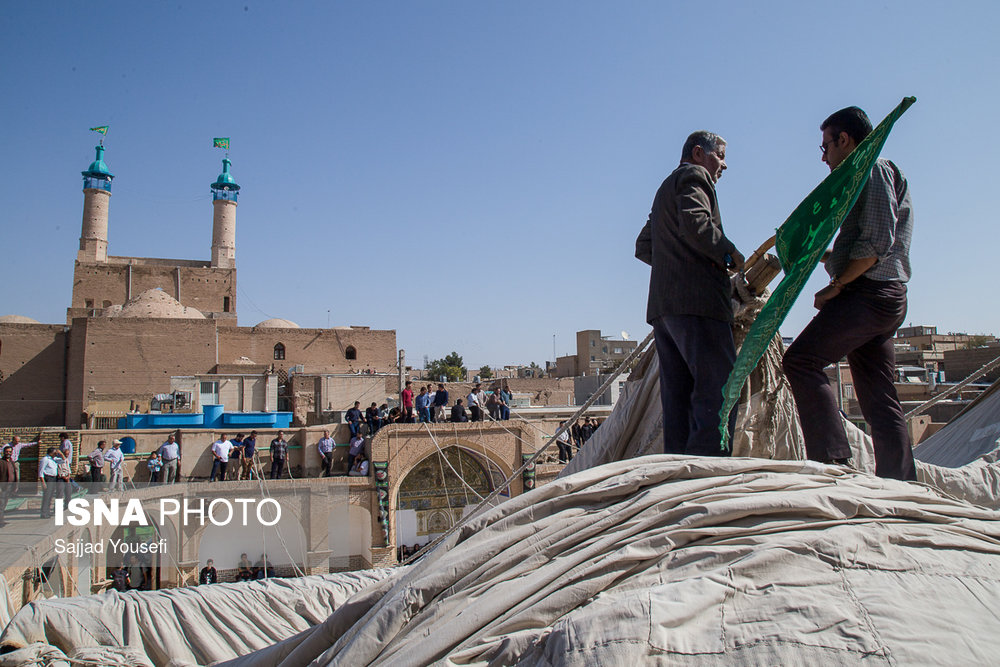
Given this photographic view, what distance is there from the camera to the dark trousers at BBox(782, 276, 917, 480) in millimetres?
1932

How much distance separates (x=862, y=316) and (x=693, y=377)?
496 millimetres

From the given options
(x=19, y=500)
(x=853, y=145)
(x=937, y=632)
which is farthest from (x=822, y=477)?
(x=19, y=500)

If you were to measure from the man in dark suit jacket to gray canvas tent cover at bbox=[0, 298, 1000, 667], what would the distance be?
24.9 inches

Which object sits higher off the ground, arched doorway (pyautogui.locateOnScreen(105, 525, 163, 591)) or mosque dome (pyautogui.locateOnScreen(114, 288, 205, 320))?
mosque dome (pyautogui.locateOnScreen(114, 288, 205, 320))

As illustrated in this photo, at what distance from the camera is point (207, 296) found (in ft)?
145

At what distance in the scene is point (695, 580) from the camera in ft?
3.34

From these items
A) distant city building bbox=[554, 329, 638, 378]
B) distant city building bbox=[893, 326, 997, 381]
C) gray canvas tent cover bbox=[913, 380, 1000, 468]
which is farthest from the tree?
gray canvas tent cover bbox=[913, 380, 1000, 468]

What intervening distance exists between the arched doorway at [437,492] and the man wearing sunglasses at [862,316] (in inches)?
650

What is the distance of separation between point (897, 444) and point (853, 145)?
0.89 meters

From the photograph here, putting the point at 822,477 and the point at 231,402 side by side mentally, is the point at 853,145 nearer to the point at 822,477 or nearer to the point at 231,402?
the point at 822,477

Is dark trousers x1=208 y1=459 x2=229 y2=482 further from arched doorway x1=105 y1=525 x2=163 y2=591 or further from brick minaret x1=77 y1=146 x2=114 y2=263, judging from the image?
brick minaret x1=77 y1=146 x2=114 y2=263

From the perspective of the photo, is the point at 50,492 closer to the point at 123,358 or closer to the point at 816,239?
the point at 816,239

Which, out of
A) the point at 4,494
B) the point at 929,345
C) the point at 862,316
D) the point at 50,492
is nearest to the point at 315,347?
the point at 50,492

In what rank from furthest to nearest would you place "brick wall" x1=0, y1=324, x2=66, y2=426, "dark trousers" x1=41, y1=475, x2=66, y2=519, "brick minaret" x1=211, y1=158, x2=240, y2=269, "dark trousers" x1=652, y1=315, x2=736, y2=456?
"brick minaret" x1=211, y1=158, x2=240, y2=269
"brick wall" x1=0, y1=324, x2=66, y2=426
"dark trousers" x1=41, y1=475, x2=66, y2=519
"dark trousers" x1=652, y1=315, x2=736, y2=456
